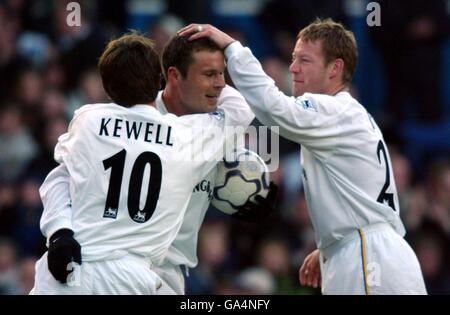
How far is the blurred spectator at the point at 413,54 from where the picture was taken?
36.2ft

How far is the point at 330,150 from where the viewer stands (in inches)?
243

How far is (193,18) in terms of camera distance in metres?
11.4

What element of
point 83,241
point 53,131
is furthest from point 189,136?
point 53,131

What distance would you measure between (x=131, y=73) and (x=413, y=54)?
18.7ft

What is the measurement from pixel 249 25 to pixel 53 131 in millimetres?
2351

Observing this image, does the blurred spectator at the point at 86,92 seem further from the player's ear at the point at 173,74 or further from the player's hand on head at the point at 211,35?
the player's hand on head at the point at 211,35

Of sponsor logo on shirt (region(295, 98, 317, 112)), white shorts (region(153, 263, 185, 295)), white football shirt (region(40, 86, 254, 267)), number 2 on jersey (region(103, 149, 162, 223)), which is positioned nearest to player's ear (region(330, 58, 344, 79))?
sponsor logo on shirt (region(295, 98, 317, 112))

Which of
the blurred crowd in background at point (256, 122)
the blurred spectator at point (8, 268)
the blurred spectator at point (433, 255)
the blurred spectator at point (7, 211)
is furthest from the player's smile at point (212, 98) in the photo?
the blurred spectator at point (7, 211)

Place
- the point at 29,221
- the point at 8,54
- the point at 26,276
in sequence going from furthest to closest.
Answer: the point at 8,54 < the point at 29,221 < the point at 26,276

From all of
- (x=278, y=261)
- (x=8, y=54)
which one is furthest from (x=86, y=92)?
(x=278, y=261)

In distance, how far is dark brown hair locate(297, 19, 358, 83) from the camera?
255 inches

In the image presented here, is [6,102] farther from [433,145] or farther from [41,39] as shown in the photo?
[433,145]

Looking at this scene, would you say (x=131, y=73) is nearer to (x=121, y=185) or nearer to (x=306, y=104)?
(x=121, y=185)

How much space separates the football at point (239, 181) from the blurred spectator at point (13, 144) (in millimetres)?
4623
